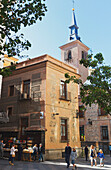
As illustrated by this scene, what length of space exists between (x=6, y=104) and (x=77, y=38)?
29.7 metres

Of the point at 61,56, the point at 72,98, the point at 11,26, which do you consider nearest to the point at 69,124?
the point at 72,98

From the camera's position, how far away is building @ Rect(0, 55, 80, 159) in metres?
17.2

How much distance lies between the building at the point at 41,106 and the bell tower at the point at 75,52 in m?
19.6

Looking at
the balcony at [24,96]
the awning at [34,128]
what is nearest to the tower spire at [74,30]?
the balcony at [24,96]

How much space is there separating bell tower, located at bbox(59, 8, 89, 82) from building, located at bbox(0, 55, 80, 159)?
19645 millimetres

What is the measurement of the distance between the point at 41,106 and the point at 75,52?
2626 cm

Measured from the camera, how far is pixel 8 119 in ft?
63.6

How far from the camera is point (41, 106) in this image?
17.8m

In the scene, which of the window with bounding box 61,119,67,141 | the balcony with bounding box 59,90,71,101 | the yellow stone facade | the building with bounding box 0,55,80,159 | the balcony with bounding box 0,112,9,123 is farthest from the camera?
the balcony with bounding box 59,90,71,101

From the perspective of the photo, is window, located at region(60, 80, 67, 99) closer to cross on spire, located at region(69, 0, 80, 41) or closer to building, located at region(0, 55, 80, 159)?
building, located at region(0, 55, 80, 159)

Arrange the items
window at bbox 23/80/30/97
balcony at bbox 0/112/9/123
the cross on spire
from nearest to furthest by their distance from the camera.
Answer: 1. balcony at bbox 0/112/9/123
2. window at bbox 23/80/30/97
3. the cross on spire

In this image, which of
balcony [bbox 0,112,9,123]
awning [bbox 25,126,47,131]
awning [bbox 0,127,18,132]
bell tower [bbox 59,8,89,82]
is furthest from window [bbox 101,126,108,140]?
bell tower [bbox 59,8,89,82]

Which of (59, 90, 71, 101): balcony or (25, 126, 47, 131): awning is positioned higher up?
(59, 90, 71, 101): balcony

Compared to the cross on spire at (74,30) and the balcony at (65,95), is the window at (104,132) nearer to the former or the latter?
the balcony at (65,95)
